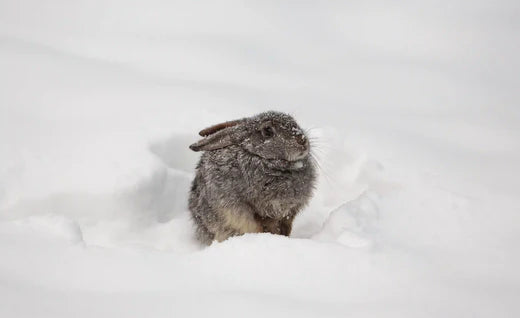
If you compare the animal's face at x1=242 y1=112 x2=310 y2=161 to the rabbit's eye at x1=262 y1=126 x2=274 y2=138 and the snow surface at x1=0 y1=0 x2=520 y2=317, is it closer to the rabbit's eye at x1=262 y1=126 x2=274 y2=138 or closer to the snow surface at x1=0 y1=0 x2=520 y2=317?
the rabbit's eye at x1=262 y1=126 x2=274 y2=138

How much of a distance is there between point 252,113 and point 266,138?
74.3 inches

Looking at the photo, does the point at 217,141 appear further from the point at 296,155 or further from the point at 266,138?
the point at 296,155

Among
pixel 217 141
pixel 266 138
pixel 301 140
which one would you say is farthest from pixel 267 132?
pixel 217 141

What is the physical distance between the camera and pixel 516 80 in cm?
706

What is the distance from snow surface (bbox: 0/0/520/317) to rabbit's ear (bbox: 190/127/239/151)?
0.69 m

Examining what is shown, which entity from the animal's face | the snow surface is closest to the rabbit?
the animal's face

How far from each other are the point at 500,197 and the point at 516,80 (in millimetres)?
3345

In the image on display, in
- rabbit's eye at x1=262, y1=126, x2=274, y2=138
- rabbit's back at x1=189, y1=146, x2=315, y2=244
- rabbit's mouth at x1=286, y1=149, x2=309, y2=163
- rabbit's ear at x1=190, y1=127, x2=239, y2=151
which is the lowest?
rabbit's back at x1=189, y1=146, x2=315, y2=244

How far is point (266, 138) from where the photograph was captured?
4094 millimetres

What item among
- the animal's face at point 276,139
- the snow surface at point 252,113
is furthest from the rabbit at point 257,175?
the snow surface at point 252,113

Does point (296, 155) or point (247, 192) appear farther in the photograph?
point (247, 192)

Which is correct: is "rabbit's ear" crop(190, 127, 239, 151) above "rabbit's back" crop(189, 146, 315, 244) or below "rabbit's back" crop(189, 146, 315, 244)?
above

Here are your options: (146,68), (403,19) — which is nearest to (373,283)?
(146,68)

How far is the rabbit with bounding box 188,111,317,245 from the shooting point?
405 cm
